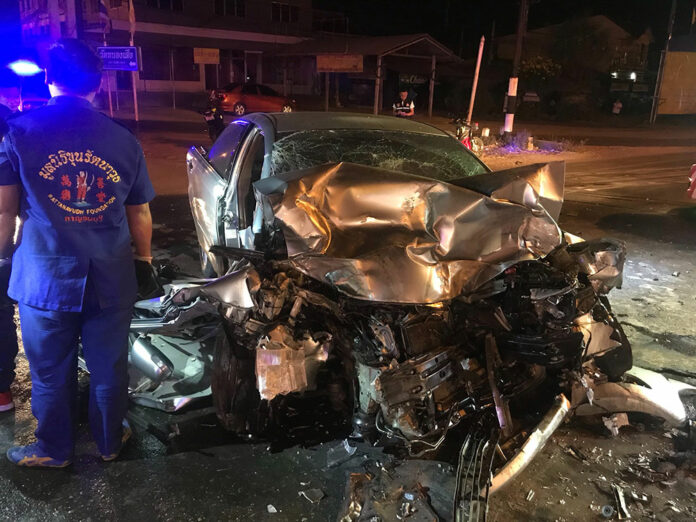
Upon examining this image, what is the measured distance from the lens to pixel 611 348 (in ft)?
11.0

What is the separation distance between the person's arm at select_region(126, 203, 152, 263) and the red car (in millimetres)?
20106

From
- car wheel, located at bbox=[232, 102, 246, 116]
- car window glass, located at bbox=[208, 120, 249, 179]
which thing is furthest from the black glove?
car wheel, located at bbox=[232, 102, 246, 116]

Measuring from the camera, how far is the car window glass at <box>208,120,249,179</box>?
4.64 metres

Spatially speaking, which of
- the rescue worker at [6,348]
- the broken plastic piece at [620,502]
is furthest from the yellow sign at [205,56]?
the broken plastic piece at [620,502]

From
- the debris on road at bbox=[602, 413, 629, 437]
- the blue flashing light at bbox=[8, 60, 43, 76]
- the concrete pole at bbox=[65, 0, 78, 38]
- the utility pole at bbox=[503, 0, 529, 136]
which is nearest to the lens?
the debris on road at bbox=[602, 413, 629, 437]

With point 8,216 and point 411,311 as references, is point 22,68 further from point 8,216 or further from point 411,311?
point 411,311

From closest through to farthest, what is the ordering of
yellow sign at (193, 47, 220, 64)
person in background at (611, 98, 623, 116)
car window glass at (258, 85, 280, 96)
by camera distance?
car window glass at (258, 85, 280, 96)
yellow sign at (193, 47, 220, 64)
person in background at (611, 98, 623, 116)

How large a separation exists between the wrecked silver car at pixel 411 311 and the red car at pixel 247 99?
20.3 metres

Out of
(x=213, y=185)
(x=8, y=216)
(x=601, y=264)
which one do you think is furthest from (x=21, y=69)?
(x=601, y=264)

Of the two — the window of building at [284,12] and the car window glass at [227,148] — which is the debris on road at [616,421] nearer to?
the car window glass at [227,148]

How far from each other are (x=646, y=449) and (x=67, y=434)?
3.22 metres

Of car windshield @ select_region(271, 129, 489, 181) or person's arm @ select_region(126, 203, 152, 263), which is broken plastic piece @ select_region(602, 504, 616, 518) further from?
person's arm @ select_region(126, 203, 152, 263)

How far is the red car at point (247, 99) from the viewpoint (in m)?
22.6

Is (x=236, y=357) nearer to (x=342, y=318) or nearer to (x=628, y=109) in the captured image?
(x=342, y=318)
